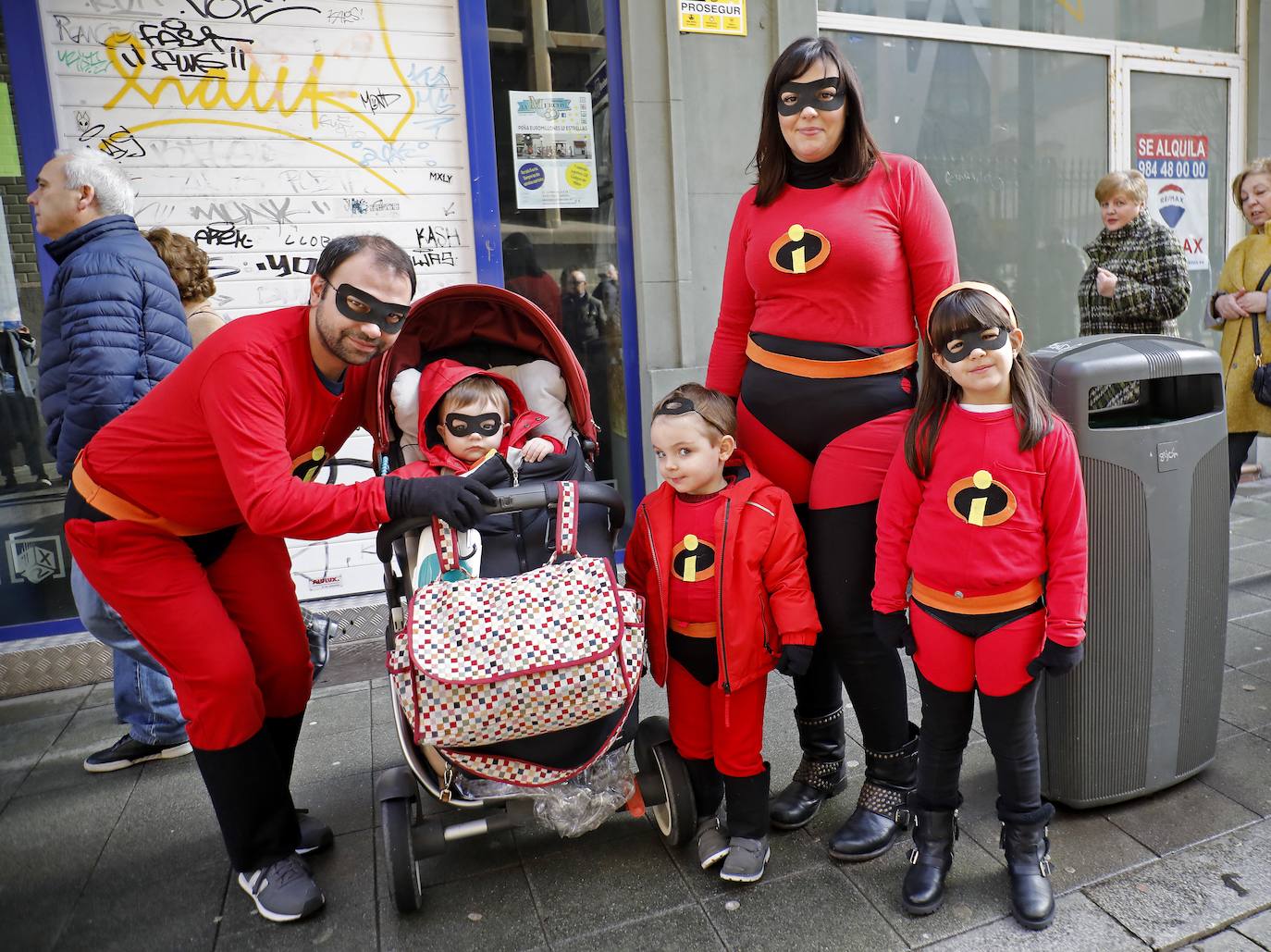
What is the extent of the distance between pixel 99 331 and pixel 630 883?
2.45m

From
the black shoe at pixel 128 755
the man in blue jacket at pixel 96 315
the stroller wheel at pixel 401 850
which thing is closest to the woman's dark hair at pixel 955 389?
the stroller wheel at pixel 401 850

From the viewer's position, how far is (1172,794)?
2943mm

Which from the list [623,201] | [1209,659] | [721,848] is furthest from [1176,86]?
[721,848]

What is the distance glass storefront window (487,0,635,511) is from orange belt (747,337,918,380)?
2873 millimetres

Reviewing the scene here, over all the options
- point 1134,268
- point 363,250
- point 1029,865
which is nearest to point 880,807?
point 1029,865

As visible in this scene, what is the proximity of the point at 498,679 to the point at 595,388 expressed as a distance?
3.53 metres

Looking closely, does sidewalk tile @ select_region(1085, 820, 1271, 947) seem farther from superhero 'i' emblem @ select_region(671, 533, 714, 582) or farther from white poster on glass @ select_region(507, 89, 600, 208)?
white poster on glass @ select_region(507, 89, 600, 208)

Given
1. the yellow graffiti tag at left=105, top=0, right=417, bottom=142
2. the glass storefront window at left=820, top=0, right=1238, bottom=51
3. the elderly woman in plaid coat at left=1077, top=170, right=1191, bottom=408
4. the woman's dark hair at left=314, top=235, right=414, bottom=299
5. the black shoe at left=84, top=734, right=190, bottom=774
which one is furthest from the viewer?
the glass storefront window at left=820, top=0, right=1238, bottom=51

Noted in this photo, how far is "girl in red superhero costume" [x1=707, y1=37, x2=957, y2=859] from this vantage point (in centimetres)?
253

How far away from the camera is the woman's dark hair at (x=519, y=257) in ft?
17.1

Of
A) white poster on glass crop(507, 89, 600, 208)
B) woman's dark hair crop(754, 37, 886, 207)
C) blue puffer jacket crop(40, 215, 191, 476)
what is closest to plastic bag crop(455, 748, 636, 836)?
woman's dark hair crop(754, 37, 886, 207)

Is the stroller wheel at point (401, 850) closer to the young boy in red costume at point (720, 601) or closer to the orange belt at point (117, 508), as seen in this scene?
the young boy in red costume at point (720, 601)

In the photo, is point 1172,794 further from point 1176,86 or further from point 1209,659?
point 1176,86

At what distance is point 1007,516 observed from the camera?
2.30m
